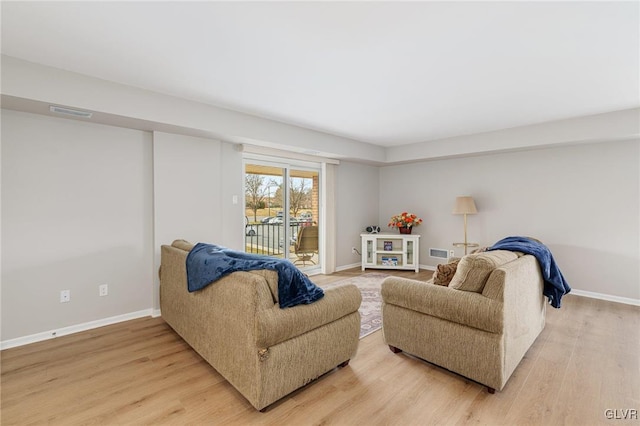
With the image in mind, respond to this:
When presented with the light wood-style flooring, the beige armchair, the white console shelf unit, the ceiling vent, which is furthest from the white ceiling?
the white console shelf unit

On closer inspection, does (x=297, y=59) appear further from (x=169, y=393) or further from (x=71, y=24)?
(x=169, y=393)

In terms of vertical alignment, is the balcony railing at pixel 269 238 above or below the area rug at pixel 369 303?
above

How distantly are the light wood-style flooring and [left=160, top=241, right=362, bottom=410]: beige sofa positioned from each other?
150 millimetres

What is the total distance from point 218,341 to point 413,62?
259cm

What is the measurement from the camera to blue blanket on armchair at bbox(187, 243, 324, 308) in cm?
192

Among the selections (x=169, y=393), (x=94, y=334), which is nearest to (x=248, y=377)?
(x=169, y=393)

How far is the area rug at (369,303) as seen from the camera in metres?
3.20

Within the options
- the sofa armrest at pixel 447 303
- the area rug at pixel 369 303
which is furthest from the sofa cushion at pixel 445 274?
the area rug at pixel 369 303

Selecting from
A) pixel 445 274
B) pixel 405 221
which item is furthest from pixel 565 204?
pixel 445 274

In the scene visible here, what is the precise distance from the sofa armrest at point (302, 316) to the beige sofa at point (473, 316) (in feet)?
1.48

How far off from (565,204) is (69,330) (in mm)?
6343

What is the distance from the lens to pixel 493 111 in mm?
3625

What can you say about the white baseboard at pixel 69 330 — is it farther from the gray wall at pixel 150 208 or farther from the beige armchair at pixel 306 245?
the beige armchair at pixel 306 245

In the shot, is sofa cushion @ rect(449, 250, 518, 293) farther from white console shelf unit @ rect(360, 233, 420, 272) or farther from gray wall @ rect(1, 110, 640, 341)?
white console shelf unit @ rect(360, 233, 420, 272)
